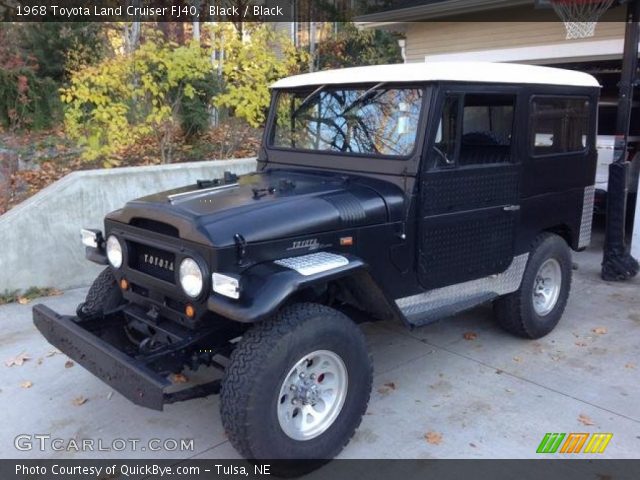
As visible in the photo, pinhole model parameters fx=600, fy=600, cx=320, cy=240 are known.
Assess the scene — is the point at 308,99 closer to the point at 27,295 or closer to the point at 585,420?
the point at 585,420

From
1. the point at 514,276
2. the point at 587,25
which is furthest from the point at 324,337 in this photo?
the point at 587,25

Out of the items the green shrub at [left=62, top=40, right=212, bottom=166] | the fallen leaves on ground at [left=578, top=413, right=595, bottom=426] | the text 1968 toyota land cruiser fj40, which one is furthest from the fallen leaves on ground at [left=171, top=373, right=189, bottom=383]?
the green shrub at [left=62, top=40, right=212, bottom=166]

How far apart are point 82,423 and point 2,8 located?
36.9 ft

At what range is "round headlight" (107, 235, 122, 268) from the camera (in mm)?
3529

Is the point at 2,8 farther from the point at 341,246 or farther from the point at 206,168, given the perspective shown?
the point at 341,246

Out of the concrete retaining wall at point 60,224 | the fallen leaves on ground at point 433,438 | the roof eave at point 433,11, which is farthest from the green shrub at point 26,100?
the fallen leaves on ground at point 433,438

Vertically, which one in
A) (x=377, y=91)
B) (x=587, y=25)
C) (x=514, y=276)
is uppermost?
(x=587, y=25)

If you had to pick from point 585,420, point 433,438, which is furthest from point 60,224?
point 585,420

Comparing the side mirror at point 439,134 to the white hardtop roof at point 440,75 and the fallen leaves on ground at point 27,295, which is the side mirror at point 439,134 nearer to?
the white hardtop roof at point 440,75

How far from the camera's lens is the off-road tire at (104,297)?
12.5 ft

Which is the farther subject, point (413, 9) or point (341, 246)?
point (413, 9)

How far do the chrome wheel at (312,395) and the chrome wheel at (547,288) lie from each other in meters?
2.27

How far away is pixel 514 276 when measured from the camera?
4.44 m

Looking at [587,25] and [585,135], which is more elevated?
[587,25]
